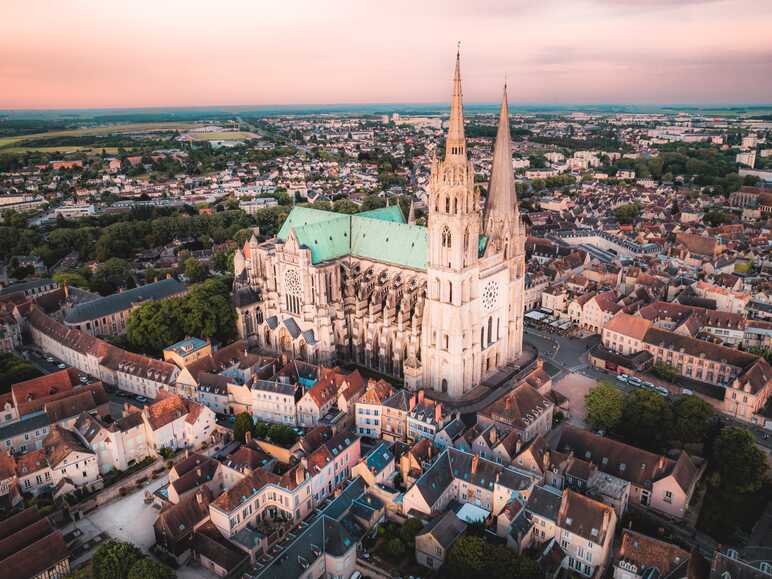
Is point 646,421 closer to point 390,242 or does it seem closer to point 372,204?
point 390,242

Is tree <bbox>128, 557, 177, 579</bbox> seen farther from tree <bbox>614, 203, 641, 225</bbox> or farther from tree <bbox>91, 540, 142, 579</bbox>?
tree <bbox>614, 203, 641, 225</bbox>

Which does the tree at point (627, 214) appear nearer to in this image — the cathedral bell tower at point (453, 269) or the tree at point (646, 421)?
the cathedral bell tower at point (453, 269)

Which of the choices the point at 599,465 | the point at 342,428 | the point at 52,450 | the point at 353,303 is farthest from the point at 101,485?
the point at 599,465

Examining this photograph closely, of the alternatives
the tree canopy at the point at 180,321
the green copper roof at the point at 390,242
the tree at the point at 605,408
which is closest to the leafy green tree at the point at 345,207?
the tree canopy at the point at 180,321

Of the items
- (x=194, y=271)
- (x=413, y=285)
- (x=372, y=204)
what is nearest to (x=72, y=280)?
(x=194, y=271)

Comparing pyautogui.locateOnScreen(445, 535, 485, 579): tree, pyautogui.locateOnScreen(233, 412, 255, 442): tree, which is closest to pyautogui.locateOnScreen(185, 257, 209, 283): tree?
pyautogui.locateOnScreen(233, 412, 255, 442): tree
